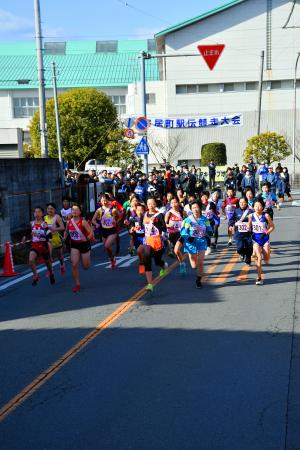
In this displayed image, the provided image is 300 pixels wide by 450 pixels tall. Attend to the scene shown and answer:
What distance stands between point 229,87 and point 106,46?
2501 centimetres

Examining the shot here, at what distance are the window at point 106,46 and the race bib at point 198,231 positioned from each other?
208ft

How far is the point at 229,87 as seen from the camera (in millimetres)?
52719

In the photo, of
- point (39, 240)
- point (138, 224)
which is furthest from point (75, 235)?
point (138, 224)

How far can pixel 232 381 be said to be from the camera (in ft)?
21.6

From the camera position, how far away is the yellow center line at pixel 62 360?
6168 mm

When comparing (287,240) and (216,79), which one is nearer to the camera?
(287,240)

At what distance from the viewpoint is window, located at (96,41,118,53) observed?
238ft

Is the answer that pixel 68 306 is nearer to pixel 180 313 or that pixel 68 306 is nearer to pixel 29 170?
pixel 180 313

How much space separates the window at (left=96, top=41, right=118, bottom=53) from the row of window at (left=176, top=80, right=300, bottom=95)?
22.2 m

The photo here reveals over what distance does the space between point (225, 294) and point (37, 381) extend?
17.2ft

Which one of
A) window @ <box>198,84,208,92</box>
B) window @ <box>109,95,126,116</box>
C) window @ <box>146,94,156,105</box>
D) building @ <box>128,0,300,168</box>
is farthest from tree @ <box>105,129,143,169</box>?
window @ <box>109,95,126,116</box>

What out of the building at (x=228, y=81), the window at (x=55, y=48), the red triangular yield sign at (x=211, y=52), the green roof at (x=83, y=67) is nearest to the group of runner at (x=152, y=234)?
the red triangular yield sign at (x=211, y=52)

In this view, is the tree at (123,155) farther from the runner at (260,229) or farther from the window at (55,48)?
the window at (55,48)

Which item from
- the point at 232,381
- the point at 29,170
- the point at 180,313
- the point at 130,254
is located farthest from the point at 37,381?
the point at 29,170
